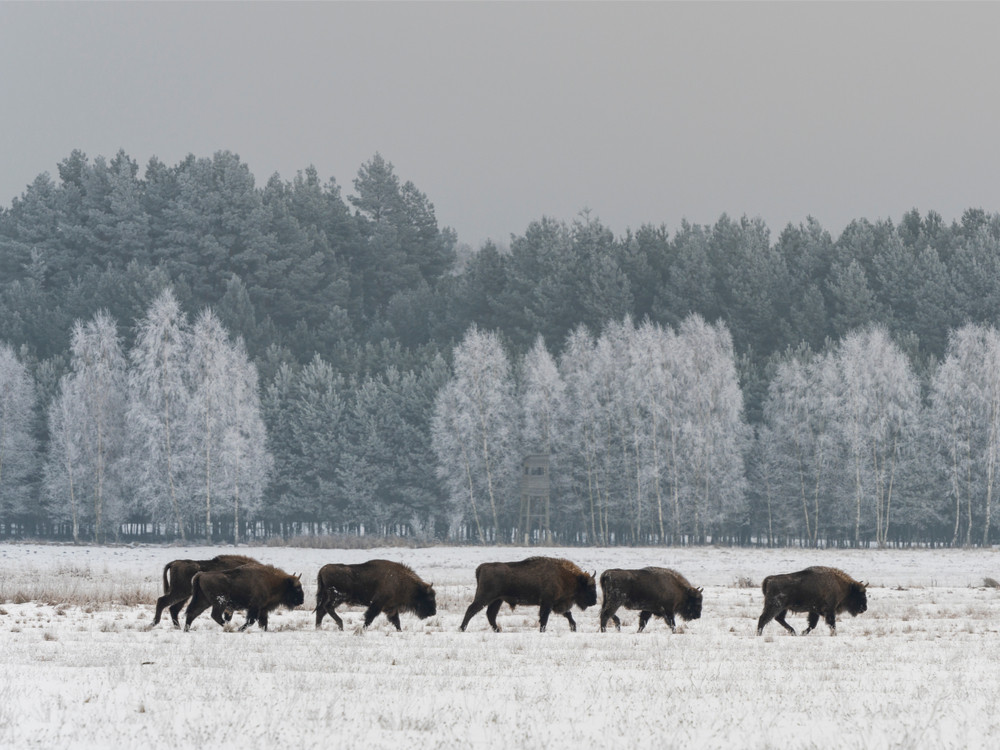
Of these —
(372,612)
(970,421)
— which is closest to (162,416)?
(970,421)

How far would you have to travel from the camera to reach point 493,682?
1530cm

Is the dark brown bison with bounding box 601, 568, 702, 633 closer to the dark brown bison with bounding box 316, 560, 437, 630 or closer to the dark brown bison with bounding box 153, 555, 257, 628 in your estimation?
the dark brown bison with bounding box 316, 560, 437, 630

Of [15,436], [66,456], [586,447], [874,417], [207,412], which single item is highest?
[207,412]

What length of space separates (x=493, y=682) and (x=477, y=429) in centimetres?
6490

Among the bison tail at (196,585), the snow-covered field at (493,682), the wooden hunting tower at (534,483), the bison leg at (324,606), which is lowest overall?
the snow-covered field at (493,682)

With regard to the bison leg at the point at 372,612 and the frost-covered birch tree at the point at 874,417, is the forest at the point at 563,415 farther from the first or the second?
the bison leg at the point at 372,612

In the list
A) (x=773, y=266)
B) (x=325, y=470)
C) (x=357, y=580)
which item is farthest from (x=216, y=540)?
(x=357, y=580)

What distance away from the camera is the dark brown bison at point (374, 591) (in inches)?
913

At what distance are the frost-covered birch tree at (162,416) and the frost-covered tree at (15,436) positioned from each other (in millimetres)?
9211

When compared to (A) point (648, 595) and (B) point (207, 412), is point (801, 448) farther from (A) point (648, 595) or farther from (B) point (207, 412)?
(A) point (648, 595)

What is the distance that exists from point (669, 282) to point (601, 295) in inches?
256

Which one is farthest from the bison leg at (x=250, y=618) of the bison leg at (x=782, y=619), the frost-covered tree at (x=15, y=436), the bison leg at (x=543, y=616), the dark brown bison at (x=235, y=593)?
the frost-covered tree at (x=15, y=436)

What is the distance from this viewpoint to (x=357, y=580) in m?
23.4

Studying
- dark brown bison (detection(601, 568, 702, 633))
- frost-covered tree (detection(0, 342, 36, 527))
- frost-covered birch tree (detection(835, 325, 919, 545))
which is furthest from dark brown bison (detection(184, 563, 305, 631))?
frost-covered tree (detection(0, 342, 36, 527))
